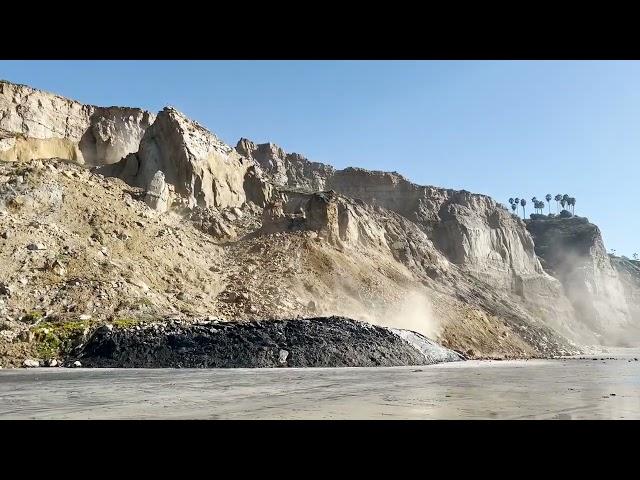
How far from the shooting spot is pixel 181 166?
191 ft

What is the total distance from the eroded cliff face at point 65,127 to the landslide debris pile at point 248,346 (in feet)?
133

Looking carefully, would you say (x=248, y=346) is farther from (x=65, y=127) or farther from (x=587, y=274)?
(x=587, y=274)

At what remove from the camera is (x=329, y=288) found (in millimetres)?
50312

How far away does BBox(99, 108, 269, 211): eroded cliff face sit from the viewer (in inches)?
2267

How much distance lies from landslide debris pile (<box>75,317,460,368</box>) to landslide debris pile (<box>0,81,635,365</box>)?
2.89m

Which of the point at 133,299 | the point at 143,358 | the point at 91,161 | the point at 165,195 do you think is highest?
the point at 91,161

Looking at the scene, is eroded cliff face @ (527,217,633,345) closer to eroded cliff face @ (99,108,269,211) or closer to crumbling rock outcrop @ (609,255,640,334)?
crumbling rock outcrop @ (609,255,640,334)

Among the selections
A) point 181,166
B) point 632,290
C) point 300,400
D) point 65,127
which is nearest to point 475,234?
point 632,290

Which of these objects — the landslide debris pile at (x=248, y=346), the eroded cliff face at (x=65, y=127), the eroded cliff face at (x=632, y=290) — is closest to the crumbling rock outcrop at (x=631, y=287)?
the eroded cliff face at (x=632, y=290)

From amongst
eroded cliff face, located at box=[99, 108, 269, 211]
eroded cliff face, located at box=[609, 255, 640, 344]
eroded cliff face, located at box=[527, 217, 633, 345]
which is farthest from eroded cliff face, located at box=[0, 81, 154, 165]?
eroded cliff face, located at box=[609, 255, 640, 344]
